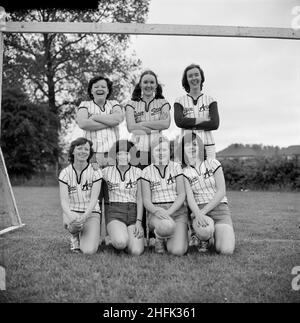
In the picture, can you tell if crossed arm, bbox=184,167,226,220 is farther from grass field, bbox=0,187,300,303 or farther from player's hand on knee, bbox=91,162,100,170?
player's hand on knee, bbox=91,162,100,170

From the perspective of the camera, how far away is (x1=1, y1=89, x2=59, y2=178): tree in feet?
75.2

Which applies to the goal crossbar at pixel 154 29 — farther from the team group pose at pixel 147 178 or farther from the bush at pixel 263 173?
the bush at pixel 263 173

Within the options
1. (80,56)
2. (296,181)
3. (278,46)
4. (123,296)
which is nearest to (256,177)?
(296,181)

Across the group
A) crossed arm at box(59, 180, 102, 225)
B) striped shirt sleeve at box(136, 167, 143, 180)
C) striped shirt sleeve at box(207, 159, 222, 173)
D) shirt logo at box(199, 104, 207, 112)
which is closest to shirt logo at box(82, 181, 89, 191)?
crossed arm at box(59, 180, 102, 225)

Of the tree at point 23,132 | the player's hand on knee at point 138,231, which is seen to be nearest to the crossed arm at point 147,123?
the player's hand on knee at point 138,231

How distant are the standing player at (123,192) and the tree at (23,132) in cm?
1971

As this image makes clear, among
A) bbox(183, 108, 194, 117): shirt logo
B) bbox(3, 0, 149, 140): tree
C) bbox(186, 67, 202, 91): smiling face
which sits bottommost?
bbox(183, 108, 194, 117): shirt logo

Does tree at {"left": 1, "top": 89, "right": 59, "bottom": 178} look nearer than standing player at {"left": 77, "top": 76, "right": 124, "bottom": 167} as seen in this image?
No

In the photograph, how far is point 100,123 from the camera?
4.20m

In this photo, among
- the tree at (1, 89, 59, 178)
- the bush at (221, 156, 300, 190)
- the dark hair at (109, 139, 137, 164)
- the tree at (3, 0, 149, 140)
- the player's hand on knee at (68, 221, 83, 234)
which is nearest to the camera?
the player's hand on knee at (68, 221, 83, 234)

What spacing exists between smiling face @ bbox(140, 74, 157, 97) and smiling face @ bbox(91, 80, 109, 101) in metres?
0.41

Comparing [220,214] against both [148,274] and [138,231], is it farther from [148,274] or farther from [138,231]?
[148,274]
